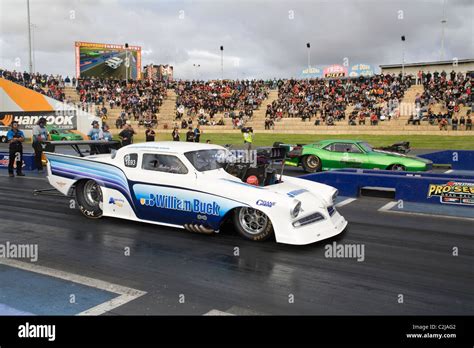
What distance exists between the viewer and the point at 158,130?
126 ft

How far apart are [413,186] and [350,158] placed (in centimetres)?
454

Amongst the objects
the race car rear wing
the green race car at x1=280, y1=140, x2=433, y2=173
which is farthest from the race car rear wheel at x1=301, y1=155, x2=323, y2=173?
the race car rear wing

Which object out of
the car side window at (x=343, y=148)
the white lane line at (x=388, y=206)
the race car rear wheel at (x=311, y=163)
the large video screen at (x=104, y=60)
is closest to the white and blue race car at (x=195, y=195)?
the white lane line at (x=388, y=206)

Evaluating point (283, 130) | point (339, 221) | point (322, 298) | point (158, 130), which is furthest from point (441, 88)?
point (322, 298)

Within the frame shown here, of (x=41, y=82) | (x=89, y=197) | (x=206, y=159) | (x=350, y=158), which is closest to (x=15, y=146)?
(x=89, y=197)

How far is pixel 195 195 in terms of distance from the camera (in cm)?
692

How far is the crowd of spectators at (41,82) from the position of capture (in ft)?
127

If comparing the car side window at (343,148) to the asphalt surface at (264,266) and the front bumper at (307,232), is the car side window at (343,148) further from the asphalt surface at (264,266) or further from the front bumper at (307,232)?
the front bumper at (307,232)

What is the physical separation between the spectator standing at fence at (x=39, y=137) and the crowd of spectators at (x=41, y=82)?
2489cm

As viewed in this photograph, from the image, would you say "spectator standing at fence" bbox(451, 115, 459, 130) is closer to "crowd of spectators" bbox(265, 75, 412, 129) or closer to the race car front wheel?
"crowd of spectators" bbox(265, 75, 412, 129)

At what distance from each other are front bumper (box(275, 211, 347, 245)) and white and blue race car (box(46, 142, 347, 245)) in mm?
Answer: 14

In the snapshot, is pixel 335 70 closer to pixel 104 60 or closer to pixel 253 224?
pixel 104 60

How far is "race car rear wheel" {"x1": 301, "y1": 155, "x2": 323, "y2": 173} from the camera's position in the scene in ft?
50.7
